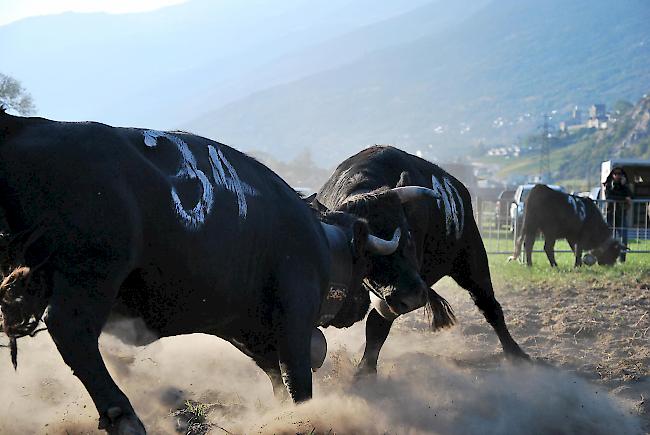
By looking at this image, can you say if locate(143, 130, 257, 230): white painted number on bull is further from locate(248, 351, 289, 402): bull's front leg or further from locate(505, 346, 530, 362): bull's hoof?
locate(505, 346, 530, 362): bull's hoof

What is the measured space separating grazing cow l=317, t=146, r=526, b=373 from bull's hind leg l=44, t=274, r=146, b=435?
8.57 feet

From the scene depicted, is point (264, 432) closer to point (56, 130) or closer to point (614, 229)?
point (56, 130)

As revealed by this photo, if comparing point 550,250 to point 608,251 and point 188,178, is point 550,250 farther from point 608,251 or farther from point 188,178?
point 188,178

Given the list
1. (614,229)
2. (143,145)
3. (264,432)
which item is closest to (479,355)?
(264,432)

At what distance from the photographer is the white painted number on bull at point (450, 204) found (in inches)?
289

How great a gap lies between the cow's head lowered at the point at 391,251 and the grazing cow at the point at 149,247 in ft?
1.80

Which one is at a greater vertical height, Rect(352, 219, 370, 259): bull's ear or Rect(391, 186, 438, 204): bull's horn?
Rect(391, 186, 438, 204): bull's horn

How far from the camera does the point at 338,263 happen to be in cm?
555

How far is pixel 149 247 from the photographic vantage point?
397 cm

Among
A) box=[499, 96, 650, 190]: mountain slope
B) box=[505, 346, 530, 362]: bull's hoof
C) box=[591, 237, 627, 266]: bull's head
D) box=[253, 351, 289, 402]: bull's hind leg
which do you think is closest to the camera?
box=[253, 351, 289, 402]: bull's hind leg

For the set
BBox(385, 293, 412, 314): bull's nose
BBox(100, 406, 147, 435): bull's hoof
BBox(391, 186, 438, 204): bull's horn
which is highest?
BBox(391, 186, 438, 204): bull's horn

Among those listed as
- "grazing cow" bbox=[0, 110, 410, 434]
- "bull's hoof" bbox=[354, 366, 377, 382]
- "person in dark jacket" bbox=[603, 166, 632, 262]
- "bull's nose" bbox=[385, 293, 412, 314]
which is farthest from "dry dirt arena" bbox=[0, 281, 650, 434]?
"person in dark jacket" bbox=[603, 166, 632, 262]

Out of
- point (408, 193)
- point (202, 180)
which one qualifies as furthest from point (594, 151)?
point (202, 180)

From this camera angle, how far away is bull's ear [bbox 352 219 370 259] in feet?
18.4
